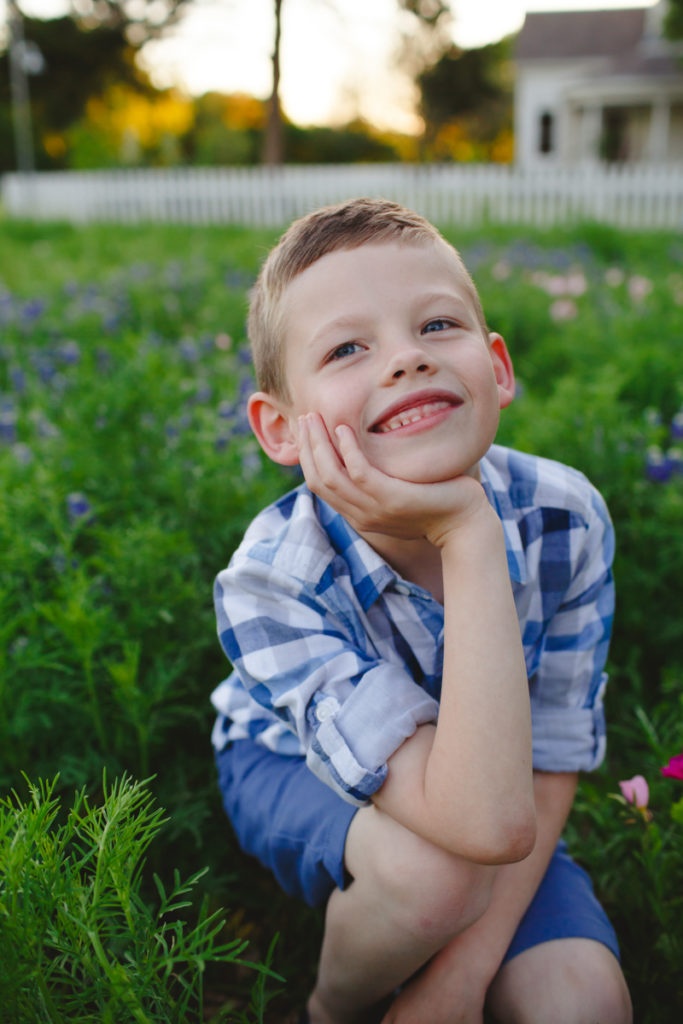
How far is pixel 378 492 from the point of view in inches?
49.4

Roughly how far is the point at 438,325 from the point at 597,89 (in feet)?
99.0

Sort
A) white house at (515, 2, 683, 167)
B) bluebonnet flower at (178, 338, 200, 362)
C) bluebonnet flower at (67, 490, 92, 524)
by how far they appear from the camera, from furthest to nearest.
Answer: white house at (515, 2, 683, 167) < bluebonnet flower at (178, 338, 200, 362) < bluebonnet flower at (67, 490, 92, 524)

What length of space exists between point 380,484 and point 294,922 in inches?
40.4

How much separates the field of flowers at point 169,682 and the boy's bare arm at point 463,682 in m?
0.30

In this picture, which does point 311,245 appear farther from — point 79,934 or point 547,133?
point 547,133

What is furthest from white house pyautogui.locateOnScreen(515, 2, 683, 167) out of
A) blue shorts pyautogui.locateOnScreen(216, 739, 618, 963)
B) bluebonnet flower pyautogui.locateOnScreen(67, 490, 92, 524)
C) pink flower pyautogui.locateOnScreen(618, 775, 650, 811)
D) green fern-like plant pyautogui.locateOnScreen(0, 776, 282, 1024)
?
green fern-like plant pyautogui.locateOnScreen(0, 776, 282, 1024)

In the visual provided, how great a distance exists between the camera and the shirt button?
1298 millimetres

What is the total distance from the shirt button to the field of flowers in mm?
258

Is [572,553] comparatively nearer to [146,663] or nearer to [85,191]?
[146,663]

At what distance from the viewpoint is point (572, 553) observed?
61.3 inches

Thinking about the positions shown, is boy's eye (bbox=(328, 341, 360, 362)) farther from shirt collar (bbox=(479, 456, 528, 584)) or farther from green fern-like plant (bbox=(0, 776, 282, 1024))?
green fern-like plant (bbox=(0, 776, 282, 1024))

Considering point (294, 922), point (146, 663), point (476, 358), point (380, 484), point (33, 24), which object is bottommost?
point (294, 922)

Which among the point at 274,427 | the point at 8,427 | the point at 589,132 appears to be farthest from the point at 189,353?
the point at 589,132

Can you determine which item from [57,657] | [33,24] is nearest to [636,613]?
[57,657]
